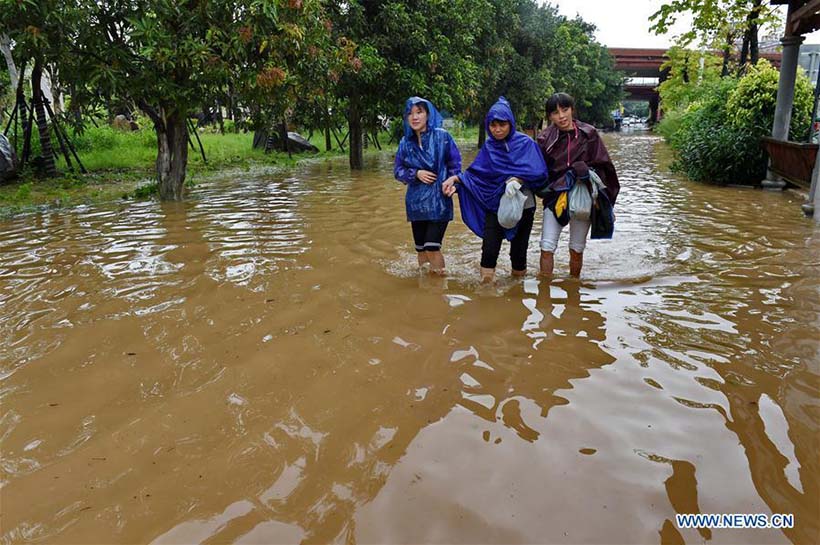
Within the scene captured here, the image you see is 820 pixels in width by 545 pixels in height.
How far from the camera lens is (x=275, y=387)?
9.82ft

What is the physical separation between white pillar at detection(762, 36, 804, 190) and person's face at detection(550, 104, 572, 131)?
24.6 ft

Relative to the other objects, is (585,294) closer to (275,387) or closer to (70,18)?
(275,387)

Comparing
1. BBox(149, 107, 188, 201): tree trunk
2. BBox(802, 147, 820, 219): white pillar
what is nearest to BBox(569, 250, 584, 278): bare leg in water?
BBox(802, 147, 820, 219): white pillar

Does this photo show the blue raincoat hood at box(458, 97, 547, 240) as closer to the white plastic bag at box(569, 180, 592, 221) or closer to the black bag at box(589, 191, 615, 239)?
the white plastic bag at box(569, 180, 592, 221)

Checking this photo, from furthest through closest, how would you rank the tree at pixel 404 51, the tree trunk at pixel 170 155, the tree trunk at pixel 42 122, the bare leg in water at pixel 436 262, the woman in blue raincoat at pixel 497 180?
the tree at pixel 404 51
the tree trunk at pixel 42 122
the tree trunk at pixel 170 155
the bare leg in water at pixel 436 262
the woman in blue raincoat at pixel 497 180

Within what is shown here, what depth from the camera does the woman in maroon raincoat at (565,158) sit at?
4262mm

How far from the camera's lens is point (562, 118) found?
13.9ft

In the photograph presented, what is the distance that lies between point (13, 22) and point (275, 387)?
23.5 feet

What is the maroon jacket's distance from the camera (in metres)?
4.34

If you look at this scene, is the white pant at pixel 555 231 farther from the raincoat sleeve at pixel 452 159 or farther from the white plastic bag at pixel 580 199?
the raincoat sleeve at pixel 452 159

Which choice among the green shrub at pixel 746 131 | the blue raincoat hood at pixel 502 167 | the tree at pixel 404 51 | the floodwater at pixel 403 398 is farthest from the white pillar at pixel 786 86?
the blue raincoat hood at pixel 502 167

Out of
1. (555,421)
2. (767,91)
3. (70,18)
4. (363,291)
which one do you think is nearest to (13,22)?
(70,18)

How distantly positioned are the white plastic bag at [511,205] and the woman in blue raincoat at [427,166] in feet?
1.88

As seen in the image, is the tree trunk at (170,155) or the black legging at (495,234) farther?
the tree trunk at (170,155)
